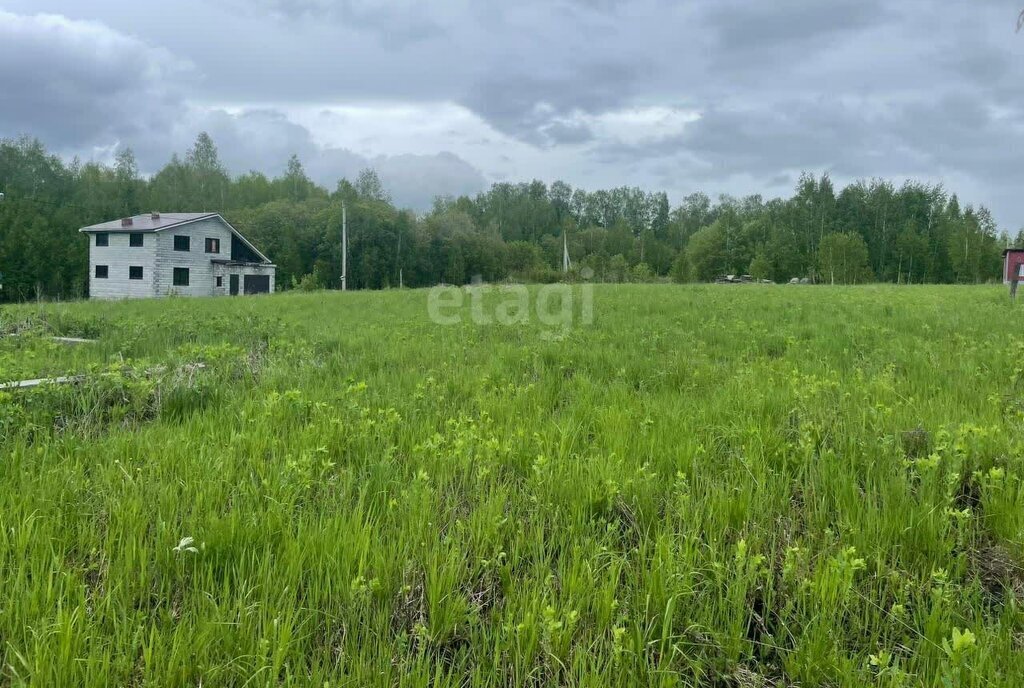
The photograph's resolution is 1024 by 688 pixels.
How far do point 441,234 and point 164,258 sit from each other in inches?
1218

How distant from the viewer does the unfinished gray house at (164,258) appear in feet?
137

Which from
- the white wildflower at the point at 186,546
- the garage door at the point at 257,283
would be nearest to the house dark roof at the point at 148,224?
the garage door at the point at 257,283

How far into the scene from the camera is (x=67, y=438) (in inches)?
156

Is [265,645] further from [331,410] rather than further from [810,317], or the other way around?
[810,317]

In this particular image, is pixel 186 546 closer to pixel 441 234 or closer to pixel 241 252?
pixel 241 252

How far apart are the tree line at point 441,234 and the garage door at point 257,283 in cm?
386

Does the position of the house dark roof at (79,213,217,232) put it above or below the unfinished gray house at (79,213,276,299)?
above

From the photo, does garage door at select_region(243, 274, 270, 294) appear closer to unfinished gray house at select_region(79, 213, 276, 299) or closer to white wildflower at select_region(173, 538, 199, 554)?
unfinished gray house at select_region(79, 213, 276, 299)

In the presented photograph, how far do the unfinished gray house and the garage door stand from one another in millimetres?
405

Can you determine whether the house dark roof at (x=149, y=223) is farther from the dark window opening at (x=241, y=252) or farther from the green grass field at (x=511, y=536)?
the green grass field at (x=511, y=536)

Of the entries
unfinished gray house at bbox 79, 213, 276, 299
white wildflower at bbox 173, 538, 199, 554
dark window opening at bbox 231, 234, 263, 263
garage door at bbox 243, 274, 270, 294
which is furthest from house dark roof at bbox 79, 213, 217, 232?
white wildflower at bbox 173, 538, 199, 554

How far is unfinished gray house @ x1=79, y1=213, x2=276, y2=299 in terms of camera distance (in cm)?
4172

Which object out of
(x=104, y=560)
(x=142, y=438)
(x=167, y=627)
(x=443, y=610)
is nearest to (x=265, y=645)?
(x=167, y=627)

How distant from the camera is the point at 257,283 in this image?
48531 millimetres
